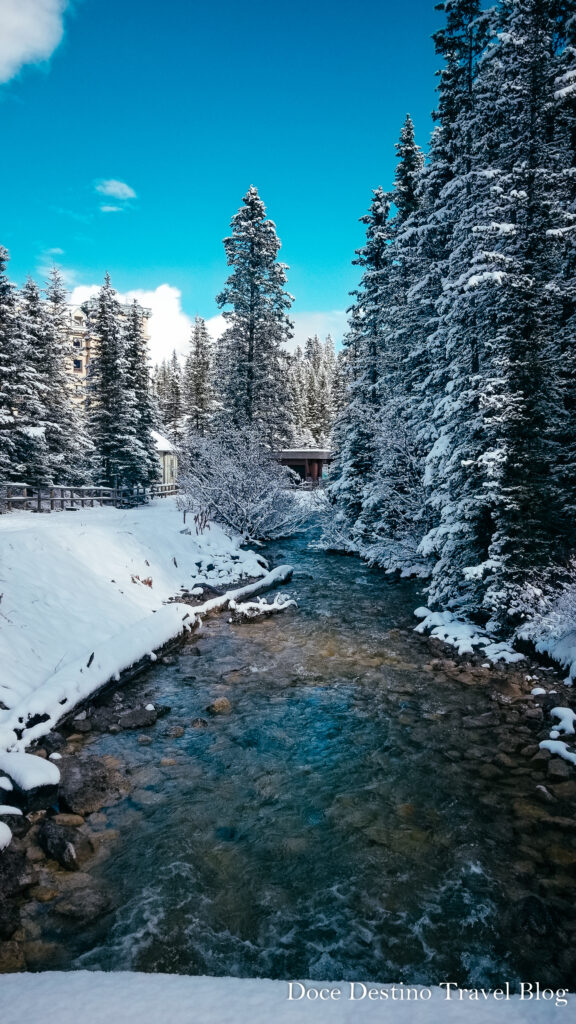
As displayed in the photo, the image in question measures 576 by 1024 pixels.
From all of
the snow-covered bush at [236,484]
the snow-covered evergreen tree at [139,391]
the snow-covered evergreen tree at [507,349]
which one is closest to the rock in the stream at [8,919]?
the snow-covered evergreen tree at [507,349]

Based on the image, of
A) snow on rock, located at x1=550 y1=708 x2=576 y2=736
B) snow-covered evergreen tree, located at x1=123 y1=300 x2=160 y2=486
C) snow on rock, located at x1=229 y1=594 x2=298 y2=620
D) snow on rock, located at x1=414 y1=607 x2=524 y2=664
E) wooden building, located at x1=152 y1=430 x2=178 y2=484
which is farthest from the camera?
wooden building, located at x1=152 y1=430 x2=178 y2=484

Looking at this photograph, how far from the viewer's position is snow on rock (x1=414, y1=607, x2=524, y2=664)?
11.7m

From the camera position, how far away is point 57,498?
25.6m

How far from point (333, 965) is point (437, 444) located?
11752 mm

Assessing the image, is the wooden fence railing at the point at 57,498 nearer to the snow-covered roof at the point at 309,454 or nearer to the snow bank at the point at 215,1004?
the snow bank at the point at 215,1004

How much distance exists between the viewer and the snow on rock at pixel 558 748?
7.71 meters

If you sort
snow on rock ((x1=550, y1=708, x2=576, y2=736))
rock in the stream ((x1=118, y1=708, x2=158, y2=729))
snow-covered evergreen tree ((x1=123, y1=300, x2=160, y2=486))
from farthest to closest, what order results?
snow-covered evergreen tree ((x1=123, y1=300, x2=160, y2=486))
rock in the stream ((x1=118, y1=708, x2=158, y2=729))
snow on rock ((x1=550, y1=708, x2=576, y2=736))

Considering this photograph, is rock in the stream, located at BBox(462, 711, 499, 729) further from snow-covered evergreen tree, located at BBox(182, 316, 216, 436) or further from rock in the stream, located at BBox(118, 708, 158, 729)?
snow-covered evergreen tree, located at BBox(182, 316, 216, 436)

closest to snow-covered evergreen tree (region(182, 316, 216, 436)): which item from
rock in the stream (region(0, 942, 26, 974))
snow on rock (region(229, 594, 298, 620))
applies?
snow on rock (region(229, 594, 298, 620))

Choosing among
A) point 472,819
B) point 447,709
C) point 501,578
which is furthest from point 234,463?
point 472,819

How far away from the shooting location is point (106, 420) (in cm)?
3284

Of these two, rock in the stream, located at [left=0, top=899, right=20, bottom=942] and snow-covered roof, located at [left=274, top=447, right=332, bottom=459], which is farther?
snow-covered roof, located at [left=274, top=447, right=332, bottom=459]

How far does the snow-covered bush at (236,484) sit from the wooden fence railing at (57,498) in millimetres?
4481

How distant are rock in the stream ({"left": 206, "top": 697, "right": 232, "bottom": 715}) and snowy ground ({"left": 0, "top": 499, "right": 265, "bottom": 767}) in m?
2.22
